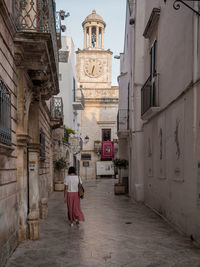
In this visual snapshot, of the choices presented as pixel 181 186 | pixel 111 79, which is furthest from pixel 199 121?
pixel 111 79

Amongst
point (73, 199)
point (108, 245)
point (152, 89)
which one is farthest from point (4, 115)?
point (152, 89)

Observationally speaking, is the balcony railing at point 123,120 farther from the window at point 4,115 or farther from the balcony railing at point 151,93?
the window at point 4,115

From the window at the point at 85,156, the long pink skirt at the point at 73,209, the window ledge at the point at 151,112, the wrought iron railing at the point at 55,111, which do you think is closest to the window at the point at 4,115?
the long pink skirt at the point at 73,209

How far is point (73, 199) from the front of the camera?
8.61 m

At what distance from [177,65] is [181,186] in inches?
109

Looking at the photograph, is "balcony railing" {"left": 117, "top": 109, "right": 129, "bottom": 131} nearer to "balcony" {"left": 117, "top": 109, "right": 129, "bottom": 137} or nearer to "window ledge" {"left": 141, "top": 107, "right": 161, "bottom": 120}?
"balcony" {"left": 117, "top": 109, "right": 129, "bottom": 137}

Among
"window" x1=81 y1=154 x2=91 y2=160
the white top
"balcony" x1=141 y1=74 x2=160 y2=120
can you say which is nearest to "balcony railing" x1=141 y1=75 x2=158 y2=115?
"balcony" x1=141 y1=74 x2=160 y2=120

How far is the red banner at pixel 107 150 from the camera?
1439 inches

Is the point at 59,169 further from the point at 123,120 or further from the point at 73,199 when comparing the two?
the point at 73,199

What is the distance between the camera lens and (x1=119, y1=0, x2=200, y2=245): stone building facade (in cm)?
672

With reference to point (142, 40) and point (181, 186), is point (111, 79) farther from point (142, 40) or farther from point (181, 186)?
point (181, 186)

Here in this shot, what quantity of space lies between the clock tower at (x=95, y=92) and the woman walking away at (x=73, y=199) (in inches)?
1112

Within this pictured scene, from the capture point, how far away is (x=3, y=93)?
503cm

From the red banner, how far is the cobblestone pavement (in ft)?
88.0
